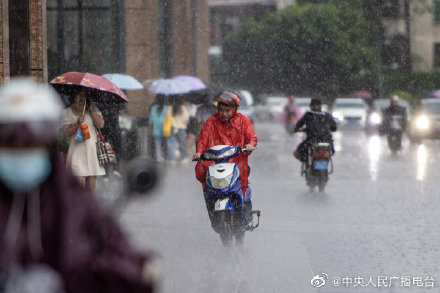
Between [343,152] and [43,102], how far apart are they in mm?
22876

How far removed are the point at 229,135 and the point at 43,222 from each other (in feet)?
21.1

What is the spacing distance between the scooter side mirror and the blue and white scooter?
5.60 metres

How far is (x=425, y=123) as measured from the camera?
2895 cm

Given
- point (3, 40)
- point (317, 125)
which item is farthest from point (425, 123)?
point (3, 40)

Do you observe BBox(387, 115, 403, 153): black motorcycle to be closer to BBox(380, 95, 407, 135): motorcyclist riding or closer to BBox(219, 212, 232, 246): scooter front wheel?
BBox(380, 95, 407, 135): motorcyclist riding

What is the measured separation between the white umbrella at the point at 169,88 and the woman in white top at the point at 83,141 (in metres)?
11.6

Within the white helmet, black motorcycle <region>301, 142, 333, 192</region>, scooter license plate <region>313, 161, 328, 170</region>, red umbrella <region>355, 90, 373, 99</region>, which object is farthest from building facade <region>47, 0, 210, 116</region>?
red umbrella <region>355, 90, 373, 99</region>

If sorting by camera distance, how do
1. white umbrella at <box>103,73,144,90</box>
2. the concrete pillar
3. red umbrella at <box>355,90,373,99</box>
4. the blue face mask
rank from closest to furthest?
the blue face mask < the concrete pillar < white umbrella at <box>103,73,144,90</box> < red umbrella at <box>355,90,373,99</box>

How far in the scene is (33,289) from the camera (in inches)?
92.6

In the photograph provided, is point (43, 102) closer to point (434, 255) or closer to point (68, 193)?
point (68, 193)

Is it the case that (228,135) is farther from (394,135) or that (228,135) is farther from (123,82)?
(394,135)

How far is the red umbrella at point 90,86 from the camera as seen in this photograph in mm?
9031

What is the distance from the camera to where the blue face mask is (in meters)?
2.32

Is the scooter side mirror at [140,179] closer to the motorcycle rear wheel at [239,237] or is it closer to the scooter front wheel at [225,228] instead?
the scooter front wheel at [225,228]
